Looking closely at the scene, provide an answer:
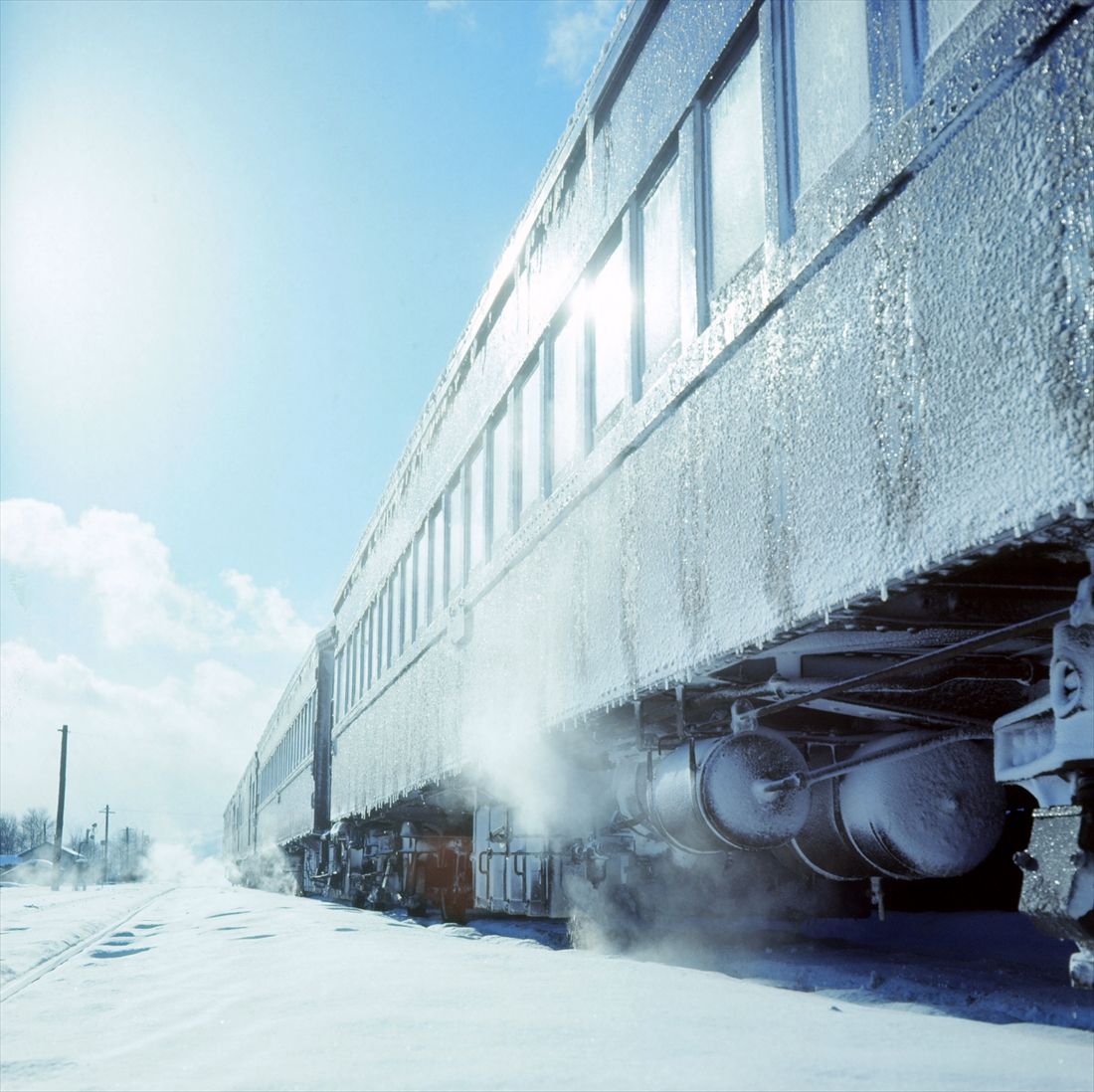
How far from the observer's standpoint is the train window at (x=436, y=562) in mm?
8922

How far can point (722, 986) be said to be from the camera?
18.4 feet

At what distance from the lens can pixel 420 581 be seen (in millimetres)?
9914

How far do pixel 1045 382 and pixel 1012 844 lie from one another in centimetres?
321

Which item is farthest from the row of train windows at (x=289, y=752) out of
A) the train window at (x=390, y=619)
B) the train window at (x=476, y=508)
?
the train window at (x=476, y=508)

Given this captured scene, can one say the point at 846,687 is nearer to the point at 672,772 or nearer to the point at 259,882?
the point at 672,772

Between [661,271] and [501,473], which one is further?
[501,473]

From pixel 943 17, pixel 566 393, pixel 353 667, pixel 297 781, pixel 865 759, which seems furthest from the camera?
pixel 297 781

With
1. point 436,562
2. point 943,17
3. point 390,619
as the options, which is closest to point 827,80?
point 943,17

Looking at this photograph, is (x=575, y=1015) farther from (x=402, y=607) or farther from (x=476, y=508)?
(x=402, y=607)

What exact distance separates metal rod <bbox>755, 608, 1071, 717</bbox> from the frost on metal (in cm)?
35

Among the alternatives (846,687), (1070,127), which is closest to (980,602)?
(846,687)

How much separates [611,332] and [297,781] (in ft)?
51.2

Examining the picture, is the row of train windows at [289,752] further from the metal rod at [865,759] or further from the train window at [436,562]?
the metal rod at [865,759]

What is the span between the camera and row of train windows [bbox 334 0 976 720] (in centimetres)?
342
